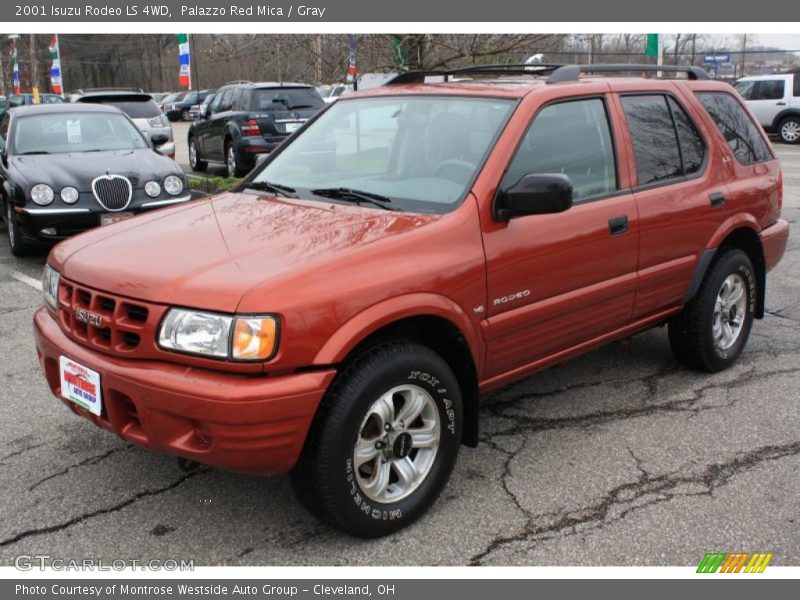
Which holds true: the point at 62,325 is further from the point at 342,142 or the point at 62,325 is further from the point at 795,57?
the point at 795,57

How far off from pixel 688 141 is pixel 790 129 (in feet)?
64.1

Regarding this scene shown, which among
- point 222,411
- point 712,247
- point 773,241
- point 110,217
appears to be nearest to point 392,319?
point 222,411

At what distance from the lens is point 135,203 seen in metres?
8.12

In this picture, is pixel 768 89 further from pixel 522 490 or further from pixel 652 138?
pixel 522 490

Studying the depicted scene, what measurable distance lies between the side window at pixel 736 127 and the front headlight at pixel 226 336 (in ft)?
11.1

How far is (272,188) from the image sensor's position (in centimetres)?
416

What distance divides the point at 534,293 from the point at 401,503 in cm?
113

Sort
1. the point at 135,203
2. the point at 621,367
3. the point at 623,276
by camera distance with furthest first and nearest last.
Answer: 1. the point at 135,203
2. the point at 621,367
3. the point at 623,276

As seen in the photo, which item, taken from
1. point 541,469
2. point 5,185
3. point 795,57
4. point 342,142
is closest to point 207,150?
point 5,185

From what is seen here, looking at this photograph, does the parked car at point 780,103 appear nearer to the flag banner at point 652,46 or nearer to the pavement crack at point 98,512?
the flag banner at point 652,46

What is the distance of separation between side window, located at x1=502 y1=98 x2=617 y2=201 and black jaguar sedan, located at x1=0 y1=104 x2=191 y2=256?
5.14m

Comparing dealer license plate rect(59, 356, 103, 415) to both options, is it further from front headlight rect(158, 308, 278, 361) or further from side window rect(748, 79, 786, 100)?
side window rect(748, 79, 786, 100)

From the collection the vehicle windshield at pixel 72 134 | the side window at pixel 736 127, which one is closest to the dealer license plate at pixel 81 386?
the side window at pixel 736 127

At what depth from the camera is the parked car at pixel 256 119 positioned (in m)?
13.9
